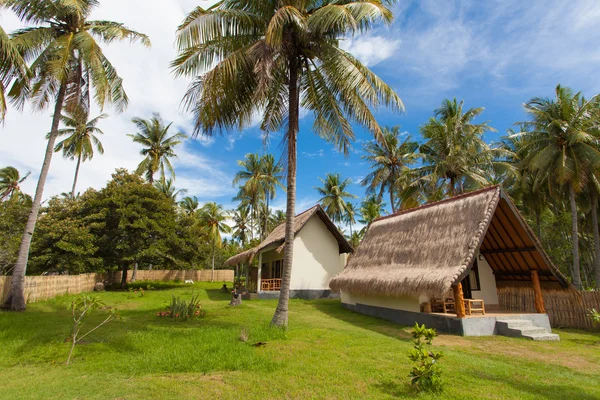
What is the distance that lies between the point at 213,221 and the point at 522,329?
31.7 metres

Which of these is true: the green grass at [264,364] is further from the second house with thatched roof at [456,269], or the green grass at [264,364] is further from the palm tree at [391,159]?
the palm tree at [391,159]

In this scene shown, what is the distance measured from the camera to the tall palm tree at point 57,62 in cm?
1110

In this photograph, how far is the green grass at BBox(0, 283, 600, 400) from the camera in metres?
4.78

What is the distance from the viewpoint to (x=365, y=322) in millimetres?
11453

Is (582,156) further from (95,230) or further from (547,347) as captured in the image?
(95,230)

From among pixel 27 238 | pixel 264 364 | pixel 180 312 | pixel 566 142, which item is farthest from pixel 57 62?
pixel 566 142

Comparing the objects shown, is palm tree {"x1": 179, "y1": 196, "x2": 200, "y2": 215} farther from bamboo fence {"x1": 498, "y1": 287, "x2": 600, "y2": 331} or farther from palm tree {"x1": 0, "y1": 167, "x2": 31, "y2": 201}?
bamboo fence {"x1": 498, "y1": 287, "x2": 600, "y2": 331}

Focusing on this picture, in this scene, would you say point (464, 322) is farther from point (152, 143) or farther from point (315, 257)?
point (152, 143)

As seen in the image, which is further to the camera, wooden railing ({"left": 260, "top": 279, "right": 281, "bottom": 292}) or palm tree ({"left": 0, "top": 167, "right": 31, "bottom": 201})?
palm tree ({"left": 0, "top": 167, "right": 31, "bottom": 201})

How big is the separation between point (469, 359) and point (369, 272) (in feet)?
19.8

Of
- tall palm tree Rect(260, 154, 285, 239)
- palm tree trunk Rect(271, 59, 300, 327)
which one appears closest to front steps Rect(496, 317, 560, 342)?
palm tree trunk Rect(271, 59, 300, 327)

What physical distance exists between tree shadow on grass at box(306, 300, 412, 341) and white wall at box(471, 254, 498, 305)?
423 cm

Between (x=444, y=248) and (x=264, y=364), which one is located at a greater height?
(x=444, y=248)

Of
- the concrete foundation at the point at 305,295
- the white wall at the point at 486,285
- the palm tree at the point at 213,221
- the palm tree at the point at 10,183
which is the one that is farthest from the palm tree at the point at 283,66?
the palm tree at the point at 10,183
